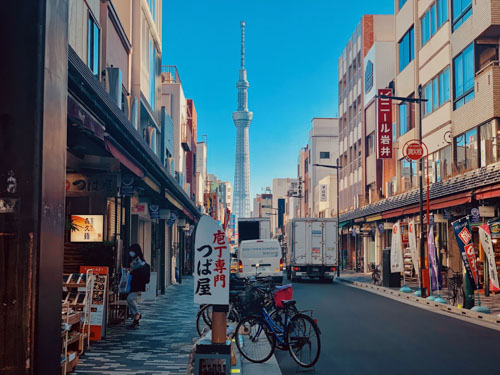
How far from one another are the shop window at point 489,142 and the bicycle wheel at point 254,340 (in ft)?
49.2

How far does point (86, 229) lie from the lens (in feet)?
48.7

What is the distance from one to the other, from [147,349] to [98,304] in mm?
1482

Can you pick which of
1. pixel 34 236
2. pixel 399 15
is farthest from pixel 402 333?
pixel 399 15

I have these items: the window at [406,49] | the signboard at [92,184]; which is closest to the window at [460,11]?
the window at [406,49]

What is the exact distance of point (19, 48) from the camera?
6.36 feet

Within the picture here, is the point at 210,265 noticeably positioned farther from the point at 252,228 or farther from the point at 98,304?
the point at 252,228

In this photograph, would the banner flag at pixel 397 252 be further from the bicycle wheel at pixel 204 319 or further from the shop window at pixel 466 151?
the bicycle wheel at pixel 204 319

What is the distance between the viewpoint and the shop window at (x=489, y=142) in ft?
75.4

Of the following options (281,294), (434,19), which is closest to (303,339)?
(281,294)

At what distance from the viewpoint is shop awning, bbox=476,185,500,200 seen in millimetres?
20227

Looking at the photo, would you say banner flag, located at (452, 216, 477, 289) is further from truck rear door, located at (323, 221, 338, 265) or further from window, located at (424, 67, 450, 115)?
truck rear door, located at (323, 221, 338, 265)

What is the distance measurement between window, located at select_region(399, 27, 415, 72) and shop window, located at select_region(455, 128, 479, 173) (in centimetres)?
1004

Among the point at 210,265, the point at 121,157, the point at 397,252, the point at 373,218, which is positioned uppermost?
the point at 121,157

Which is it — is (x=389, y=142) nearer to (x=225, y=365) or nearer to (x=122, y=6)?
(x=122, y=6)
